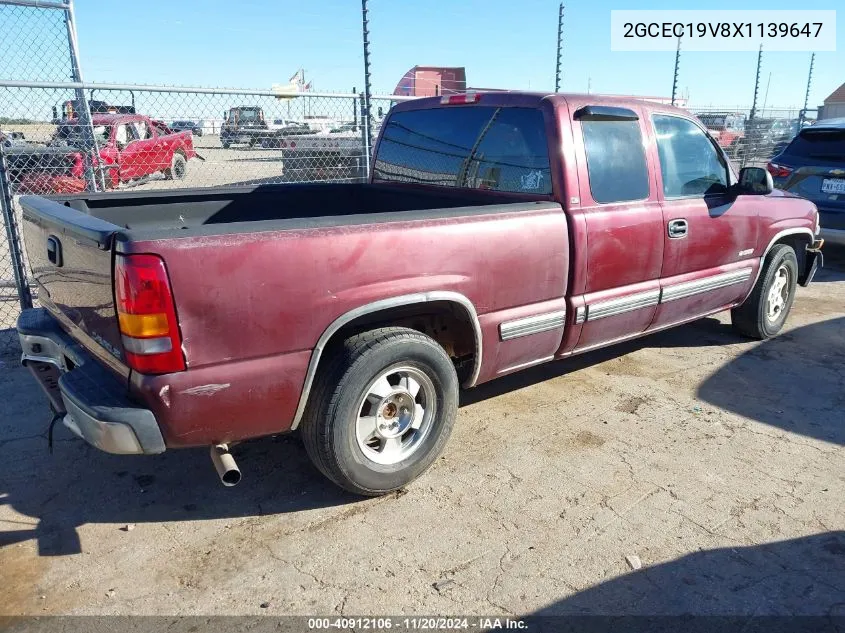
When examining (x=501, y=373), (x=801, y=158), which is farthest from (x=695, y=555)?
(x=801, y=158)

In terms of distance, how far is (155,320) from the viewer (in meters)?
2.42

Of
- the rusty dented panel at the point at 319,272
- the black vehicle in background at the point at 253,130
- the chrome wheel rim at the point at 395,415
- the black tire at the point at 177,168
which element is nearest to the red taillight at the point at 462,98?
the rusty dented panel at the point at 319,272

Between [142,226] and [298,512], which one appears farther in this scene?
[142,226]

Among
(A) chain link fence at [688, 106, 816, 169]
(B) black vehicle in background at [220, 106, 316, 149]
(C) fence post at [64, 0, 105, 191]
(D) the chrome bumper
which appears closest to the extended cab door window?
(D) the chrome bumper

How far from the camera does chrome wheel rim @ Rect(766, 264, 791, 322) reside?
5.40 metres

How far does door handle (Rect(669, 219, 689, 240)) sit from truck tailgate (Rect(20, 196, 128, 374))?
326cm

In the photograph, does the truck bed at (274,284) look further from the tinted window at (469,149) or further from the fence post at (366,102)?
the fence post at (366,102)

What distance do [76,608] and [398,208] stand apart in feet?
9.76

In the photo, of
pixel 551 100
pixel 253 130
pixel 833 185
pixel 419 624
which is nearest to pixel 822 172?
pixel 833 185

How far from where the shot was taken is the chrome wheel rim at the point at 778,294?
5398mm

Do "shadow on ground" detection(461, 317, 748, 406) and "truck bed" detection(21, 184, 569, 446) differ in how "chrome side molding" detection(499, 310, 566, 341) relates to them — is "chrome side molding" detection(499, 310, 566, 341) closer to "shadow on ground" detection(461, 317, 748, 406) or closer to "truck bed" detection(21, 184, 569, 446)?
"truck bed" detection(21, 184, 569, 446)

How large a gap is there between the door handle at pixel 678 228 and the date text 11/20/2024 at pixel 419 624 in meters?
2.73

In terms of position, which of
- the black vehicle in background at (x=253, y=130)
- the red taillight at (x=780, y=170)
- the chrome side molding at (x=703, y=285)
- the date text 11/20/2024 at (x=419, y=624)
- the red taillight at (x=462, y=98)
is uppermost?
the red taillight at (x=462, y=98)

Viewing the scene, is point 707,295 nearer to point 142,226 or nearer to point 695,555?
point 695,555
